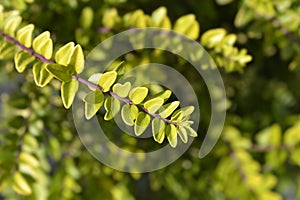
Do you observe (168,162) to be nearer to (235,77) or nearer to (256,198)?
(256,198)

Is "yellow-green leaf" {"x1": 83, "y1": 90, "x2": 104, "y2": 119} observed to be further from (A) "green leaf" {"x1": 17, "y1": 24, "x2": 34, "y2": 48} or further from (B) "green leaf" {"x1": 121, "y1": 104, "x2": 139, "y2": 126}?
(A) "green leaf" {"x1": 17, "y1": 24, "x2": 34, "y2": 48}

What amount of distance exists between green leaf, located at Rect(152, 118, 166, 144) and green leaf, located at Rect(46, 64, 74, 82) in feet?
0.37

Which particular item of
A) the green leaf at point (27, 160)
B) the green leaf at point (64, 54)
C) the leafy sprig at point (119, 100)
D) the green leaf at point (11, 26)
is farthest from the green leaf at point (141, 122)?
the green leaf at point (27, 160)

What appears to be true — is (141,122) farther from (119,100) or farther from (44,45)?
(44,45)

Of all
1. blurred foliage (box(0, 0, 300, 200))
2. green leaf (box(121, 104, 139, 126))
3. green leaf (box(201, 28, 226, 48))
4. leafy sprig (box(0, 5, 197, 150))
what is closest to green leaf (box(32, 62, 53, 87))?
leafy sprig (box(0, 5, 197, 150))

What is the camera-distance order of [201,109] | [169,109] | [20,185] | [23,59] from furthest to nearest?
[201,109] → [20,185] → [23,59] → [169,109]

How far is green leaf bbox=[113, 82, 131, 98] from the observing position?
0.62 meters

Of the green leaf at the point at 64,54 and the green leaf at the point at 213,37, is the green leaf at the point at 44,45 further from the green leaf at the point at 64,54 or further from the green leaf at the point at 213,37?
the green leaf at the point at 213,37

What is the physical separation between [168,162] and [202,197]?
0.65 feet

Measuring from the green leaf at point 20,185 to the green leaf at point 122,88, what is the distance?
1.15 ft

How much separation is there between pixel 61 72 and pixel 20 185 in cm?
34

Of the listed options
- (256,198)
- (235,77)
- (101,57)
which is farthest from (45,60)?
(235,77)

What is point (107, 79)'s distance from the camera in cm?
62

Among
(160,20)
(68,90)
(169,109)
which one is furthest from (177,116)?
(160,20)
